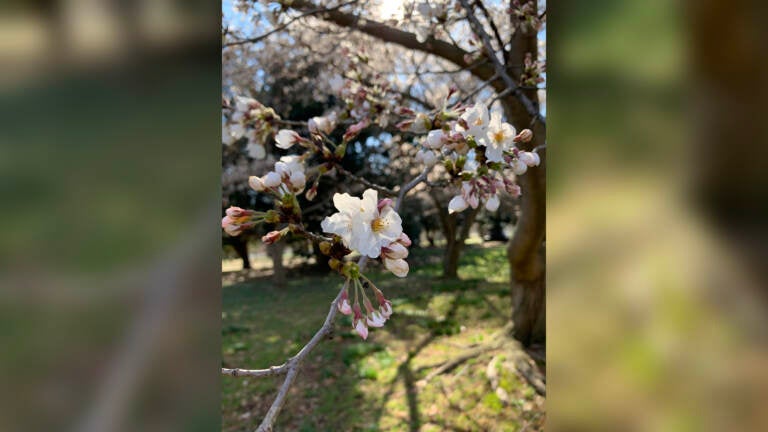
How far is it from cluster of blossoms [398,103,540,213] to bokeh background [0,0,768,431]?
52 centimetres

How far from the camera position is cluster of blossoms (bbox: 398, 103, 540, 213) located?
34.4 inches

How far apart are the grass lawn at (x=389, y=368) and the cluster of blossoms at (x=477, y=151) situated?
47.4 inches

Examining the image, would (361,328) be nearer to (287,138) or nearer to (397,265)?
(397,265)

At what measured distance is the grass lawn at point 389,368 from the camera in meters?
2.75

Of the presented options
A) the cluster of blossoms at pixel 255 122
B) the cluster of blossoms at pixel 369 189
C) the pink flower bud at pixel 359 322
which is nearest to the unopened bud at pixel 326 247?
the cluster of blossoms at pixel 369 189

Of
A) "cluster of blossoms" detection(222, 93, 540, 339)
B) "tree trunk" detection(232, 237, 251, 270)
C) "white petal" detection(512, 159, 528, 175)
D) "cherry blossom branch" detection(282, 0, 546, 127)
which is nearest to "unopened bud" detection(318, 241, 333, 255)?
"cluster of blossoms" detection(222, 93, 540, 339)

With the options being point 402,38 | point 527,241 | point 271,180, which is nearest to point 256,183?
point 271,180

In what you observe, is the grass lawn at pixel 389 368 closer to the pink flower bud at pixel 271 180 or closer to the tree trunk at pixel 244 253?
the pink flower bud at pixel 271 180

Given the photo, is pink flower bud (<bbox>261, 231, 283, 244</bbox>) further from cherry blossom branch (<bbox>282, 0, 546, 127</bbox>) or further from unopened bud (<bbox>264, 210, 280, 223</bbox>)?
cherry blossom branch (<bbox>282, 0, 546, 127</bbox>)
